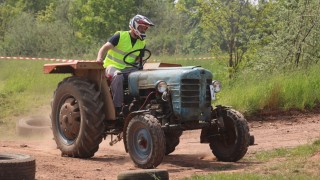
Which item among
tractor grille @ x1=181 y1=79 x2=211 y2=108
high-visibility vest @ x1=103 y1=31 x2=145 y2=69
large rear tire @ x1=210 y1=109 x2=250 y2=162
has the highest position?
high-visibility vest @ x1=103 y1=31 x2=145 y2=69

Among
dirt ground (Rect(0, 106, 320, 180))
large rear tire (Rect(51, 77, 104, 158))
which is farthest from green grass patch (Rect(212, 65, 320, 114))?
large rear tire (Rect(51, 77, 104, 158))

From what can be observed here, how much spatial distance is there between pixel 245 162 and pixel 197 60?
60.2 ft

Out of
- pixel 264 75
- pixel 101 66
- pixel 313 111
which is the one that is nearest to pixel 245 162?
pixel 101 66

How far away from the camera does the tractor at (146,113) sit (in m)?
10.7

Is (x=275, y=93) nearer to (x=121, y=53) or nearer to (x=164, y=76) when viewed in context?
(x=121, y=53)

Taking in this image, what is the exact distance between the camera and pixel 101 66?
38.5 ft

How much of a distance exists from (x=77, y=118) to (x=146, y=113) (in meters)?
1.84

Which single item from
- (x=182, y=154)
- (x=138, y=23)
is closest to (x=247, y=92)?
(x=182, y=154)

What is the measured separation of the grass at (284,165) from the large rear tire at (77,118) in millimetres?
2521

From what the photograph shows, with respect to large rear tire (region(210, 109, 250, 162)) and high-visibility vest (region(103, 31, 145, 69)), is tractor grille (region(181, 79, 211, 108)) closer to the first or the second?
large rear tire (region(210, 109, 250, 162))

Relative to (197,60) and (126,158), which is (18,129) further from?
(197,60)

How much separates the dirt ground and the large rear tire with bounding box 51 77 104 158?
0.24 m

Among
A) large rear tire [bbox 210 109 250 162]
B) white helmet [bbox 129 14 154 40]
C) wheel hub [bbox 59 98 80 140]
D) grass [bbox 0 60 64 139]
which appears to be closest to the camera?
large rear tire [bbox 210 109 250 162]

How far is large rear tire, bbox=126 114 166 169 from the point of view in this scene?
10281 mm
